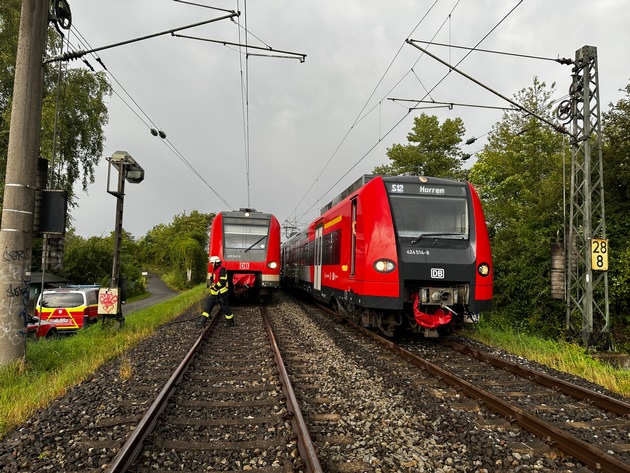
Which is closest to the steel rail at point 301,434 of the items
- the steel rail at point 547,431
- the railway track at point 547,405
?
the railway track at point 547,405

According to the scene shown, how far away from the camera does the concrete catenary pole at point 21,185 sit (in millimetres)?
6195

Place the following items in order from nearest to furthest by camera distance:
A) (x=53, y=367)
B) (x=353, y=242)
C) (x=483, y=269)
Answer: (x=53, y=367), (x=483, y=269), (x=353, y=242)

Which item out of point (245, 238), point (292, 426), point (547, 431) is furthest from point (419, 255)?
point (245, 238)

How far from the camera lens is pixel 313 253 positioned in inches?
542

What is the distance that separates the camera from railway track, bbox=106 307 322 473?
10.9ft

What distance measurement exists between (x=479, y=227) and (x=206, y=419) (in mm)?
5756

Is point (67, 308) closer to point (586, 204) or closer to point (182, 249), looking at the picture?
point (586, 204)

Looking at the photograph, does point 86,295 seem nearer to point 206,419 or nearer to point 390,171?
point 206,419

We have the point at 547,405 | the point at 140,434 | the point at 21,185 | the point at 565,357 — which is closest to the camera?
the point at 140,434

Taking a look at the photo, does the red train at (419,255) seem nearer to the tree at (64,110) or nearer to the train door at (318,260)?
the train door at (318,260)

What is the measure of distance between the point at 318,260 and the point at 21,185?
7.91 m

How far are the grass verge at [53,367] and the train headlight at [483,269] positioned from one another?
6.48 metres

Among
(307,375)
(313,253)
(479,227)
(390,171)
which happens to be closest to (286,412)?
(307,375)

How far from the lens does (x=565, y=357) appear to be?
768 cm
